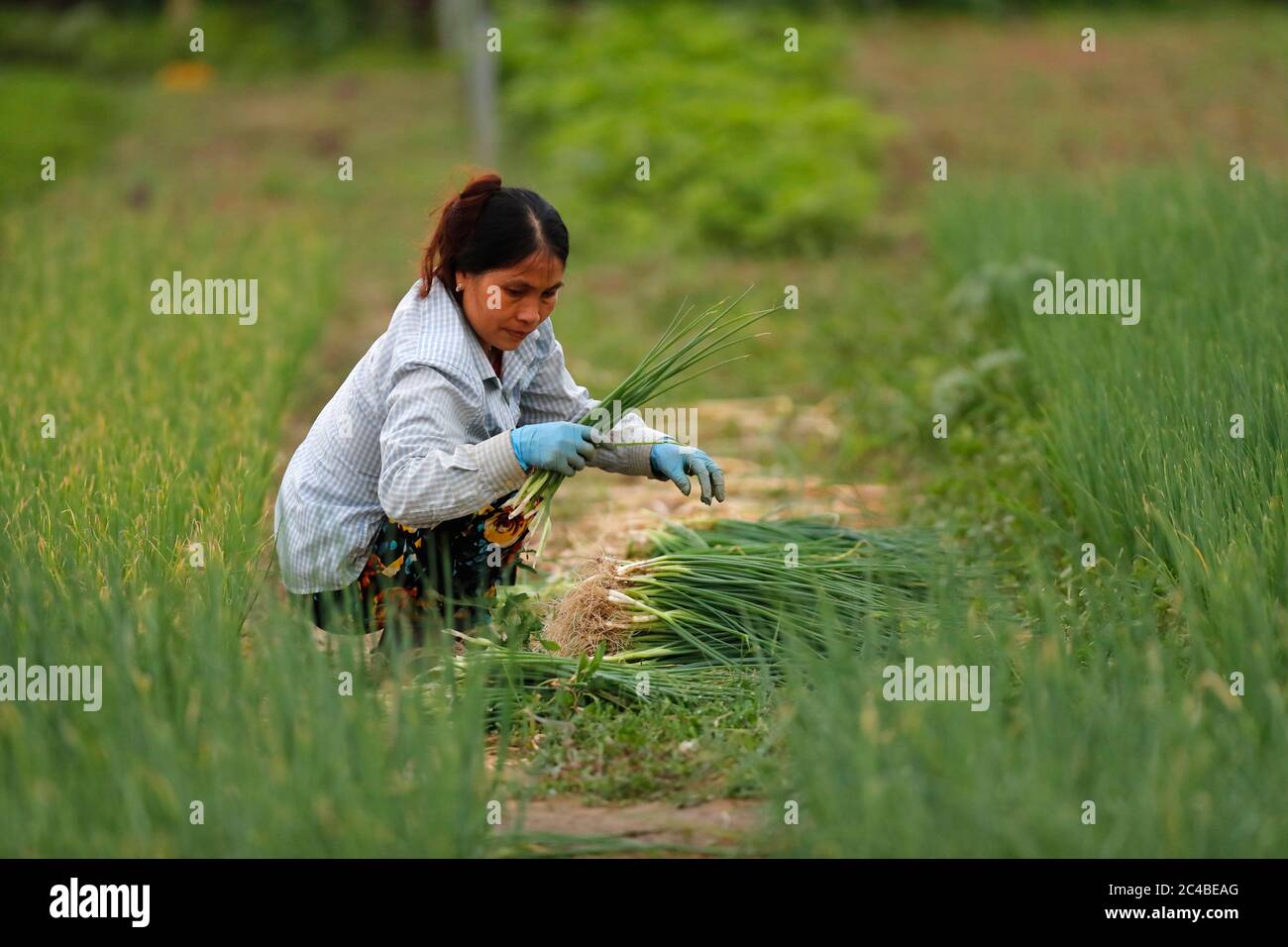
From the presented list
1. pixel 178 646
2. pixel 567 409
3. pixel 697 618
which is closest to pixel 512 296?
pixel 567 409

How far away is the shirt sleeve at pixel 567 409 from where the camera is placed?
3.11 meters

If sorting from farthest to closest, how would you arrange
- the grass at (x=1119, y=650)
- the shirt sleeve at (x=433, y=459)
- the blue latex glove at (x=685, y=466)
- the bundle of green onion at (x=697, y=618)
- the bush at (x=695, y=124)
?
the bush at (x=695, y=124), the blue latex glove at (x=685, y=466), the bundle of green onion at (x=697, y=618), the shirt sleeve at (x=433, y=459), the grass at (x=1119, y=650)

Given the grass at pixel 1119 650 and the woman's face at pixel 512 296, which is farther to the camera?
the woman's face at pixel 512 296

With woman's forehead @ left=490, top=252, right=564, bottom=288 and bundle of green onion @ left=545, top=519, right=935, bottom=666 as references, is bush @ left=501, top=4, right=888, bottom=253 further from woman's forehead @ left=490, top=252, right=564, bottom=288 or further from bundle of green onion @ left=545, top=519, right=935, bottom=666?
woman's forehead @ left=490, top=252, right=564, bottom=288

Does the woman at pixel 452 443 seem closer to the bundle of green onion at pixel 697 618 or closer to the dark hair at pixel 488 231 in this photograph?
the dark hair at pixel 488 231

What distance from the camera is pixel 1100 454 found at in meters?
3.40

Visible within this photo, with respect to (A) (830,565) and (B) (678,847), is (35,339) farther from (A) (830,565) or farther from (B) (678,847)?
(B) (678,847)

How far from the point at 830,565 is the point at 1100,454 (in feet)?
2.28

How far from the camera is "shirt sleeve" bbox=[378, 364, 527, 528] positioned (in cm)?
278

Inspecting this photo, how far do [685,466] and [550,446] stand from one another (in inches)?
14.4

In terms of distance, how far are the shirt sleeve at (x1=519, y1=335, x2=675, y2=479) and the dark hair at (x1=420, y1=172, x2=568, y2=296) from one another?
13.9 inches

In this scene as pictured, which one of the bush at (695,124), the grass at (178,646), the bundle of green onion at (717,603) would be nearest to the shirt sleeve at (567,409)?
the bundle of green onion at (717,603)

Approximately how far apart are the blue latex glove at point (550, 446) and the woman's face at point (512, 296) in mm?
231

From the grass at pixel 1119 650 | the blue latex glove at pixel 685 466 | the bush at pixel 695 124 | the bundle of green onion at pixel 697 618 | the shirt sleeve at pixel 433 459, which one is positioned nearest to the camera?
the grass at pixel 1119 650
